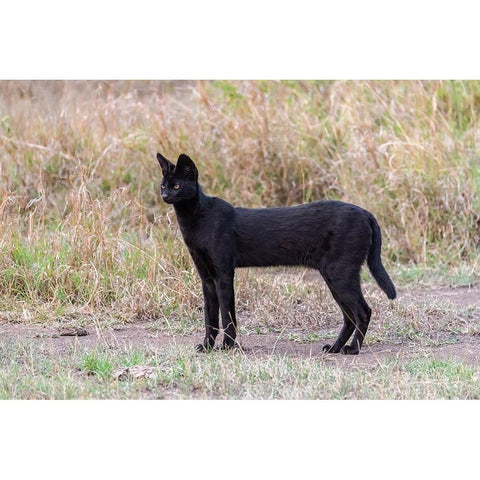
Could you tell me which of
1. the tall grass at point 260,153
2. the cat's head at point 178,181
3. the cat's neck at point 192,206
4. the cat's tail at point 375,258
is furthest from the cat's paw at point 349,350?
the tall grass at point 260,153

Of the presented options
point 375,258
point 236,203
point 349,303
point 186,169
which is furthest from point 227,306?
point 236,203

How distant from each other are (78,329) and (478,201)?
465cm

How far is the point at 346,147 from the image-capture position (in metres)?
9.49

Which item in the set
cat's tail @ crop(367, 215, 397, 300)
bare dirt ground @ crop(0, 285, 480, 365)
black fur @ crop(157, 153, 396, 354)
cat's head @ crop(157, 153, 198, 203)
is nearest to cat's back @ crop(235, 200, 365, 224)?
black fur @ crop(157, 153, 396, 354)

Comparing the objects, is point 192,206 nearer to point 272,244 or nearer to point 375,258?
point 272,244

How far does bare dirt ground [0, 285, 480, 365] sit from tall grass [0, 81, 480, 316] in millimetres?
1253

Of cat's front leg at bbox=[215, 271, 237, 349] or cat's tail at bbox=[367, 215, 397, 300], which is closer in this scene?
cat's front leg at bbox=[215, 271, 237, 349]

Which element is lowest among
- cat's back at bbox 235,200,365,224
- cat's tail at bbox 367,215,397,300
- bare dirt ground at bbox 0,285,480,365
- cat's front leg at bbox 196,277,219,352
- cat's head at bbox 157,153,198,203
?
bare dirt ground at bbox 0,285,480,365

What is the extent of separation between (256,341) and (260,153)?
357cm

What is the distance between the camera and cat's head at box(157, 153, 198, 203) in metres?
5.76

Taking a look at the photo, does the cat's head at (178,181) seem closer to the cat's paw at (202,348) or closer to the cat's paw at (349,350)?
the cat's paw at (202,348)

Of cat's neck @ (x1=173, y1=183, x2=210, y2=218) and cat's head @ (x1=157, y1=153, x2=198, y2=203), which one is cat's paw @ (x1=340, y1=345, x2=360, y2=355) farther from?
cat's head @ (x1=157, y1=153, x2=198, y2=203)
